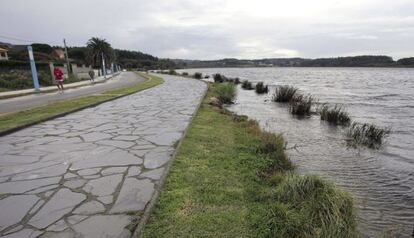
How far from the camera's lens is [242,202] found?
364 centimetres

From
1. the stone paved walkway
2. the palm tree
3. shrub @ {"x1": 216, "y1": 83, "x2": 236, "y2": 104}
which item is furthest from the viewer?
the palm tree

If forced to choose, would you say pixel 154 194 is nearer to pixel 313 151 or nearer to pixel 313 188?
pixel 313 188

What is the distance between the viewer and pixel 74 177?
13.7 feet

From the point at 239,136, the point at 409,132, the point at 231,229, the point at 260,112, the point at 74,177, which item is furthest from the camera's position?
the point at 260,112

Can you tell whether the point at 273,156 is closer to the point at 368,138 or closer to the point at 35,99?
the point at 368,138

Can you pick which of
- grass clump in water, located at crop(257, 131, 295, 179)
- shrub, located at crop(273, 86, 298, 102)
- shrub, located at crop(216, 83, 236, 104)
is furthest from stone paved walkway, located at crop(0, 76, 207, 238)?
shrub, located at crop(273, 86, 298, 102)

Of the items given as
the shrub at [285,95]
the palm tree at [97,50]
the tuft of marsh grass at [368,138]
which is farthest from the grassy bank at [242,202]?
the palm tree at [97,50]

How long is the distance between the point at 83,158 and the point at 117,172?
3.48ft

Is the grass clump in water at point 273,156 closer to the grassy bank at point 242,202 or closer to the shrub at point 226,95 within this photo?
the grassy bank at point 242,202

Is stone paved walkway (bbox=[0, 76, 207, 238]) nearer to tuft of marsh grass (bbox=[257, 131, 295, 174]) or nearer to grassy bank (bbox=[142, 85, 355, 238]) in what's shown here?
grassy bank (bbox=[142, 85, 355, 238])

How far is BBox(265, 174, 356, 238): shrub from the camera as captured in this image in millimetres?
3066

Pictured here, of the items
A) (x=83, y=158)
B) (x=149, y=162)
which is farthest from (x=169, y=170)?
(x=83, y=158)

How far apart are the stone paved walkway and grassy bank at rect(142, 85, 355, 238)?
1.10ft

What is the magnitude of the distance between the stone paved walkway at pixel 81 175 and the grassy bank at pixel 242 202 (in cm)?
33
